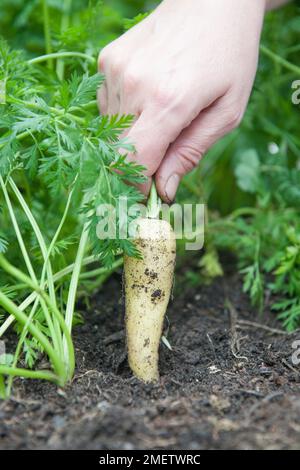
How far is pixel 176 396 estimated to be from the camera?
50.1 inches

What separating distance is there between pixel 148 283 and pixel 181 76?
1.71 feet

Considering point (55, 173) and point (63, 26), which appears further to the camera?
point (63, 26)

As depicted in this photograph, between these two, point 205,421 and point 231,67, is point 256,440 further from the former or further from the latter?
point 231,67

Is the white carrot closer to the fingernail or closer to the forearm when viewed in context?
the fingernail

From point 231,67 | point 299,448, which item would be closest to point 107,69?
point 231,67

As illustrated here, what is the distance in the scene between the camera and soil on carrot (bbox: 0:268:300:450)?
3.58ft

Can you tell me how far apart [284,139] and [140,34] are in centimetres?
107

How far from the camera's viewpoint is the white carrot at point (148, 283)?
1.50 metres

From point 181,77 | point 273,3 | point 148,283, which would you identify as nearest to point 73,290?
point 148,283

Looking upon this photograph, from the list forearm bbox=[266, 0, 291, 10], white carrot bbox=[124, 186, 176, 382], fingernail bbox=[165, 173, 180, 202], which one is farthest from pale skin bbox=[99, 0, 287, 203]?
forearm bbox=[266, 0, 291, 10]

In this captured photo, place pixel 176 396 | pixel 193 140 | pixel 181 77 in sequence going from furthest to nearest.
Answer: pixel 193 140 → pixel 181 77 → pixel 176 396

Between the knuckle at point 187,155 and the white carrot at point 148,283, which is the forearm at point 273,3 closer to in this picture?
the knuckle at point 187,155

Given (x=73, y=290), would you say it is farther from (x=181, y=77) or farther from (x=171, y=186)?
(x=181, y=77)

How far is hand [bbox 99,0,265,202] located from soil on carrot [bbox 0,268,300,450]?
44 cm
